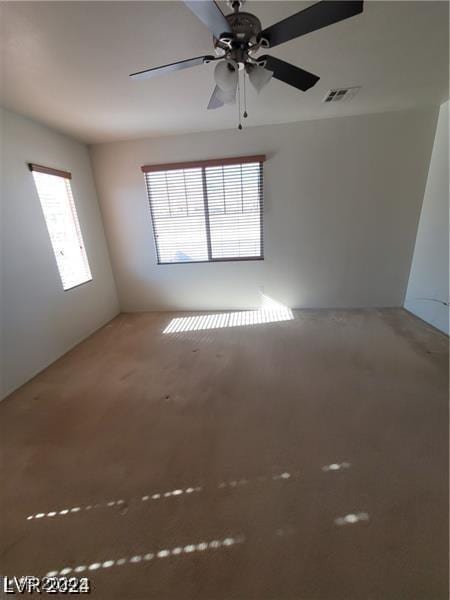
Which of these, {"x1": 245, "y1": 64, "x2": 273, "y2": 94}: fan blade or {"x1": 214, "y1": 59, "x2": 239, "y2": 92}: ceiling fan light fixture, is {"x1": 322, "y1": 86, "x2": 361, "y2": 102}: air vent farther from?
{"x1": 214, "y1": 59, "x2": 239, "y2": 92}: ceiling fan light fixture

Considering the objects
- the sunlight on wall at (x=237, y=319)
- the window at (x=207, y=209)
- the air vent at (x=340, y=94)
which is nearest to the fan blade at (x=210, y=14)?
the air vent at (x=340, y=94)

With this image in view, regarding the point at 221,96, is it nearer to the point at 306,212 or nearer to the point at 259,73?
the point at 259,73

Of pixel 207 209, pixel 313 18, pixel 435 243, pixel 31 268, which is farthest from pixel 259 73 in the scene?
pixel 435 243

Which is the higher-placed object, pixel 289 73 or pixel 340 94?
pixel 340 94

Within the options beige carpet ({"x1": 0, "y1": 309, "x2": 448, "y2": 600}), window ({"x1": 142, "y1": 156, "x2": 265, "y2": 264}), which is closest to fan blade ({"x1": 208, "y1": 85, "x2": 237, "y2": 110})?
window ({"x1": 142, "y1": 156, "x2": 265, "y2": 264})

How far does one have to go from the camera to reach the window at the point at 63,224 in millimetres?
2932

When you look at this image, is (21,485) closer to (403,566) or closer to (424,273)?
(403,566)

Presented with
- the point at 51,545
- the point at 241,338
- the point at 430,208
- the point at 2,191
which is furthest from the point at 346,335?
the point at 2,191

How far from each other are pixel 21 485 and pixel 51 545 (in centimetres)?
51

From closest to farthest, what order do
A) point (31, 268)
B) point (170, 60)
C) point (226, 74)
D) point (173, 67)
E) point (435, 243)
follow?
1. point (226, 74)
2. point (173, 67)
3. point (170, 60)
4. point (31, 268)
5. point (435, 243)

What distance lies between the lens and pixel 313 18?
117 cm

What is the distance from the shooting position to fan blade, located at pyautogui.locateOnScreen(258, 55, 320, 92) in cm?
150

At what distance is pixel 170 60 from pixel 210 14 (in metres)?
1.00

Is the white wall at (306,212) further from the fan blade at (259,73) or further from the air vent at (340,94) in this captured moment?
the fan blade at (259,73)
